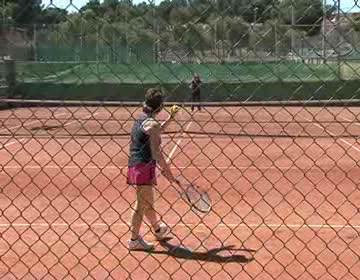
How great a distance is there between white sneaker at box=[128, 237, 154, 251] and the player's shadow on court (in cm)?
11

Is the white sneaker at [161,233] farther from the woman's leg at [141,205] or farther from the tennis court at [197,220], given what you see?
the woman's leg at [141,205]

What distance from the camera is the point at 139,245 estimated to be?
7934mm

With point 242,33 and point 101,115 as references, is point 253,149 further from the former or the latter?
point 101,115

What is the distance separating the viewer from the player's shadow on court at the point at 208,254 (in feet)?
24.6

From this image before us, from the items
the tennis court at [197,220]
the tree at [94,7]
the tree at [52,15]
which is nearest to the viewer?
the tree at [94,7]

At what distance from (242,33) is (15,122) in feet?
77.1

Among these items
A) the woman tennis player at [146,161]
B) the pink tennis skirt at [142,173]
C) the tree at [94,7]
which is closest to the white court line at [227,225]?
the woman tennis player at [146,161]

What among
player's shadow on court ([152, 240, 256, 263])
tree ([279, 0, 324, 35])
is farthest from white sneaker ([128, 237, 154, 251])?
tree ([279, 0, 324, 35])

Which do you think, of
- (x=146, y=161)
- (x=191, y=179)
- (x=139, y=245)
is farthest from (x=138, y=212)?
Result: (x=191, y=179)

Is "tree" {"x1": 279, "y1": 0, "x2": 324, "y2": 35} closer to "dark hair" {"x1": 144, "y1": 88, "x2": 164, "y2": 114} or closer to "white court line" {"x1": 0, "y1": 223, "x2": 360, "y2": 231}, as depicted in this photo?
"dark hair" {"x1": 144, "y1": 88, "x2": 164, "y2": 114}

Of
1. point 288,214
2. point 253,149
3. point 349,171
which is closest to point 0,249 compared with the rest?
point 288,214

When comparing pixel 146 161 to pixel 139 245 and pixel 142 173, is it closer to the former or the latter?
pixel 142 173

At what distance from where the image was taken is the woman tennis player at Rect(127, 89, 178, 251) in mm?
7730

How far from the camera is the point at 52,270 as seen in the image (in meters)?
7.07
